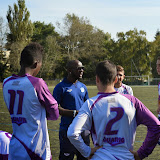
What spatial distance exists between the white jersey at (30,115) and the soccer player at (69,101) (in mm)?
1696

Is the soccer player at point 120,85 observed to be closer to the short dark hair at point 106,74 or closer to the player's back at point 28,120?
the player's back at point 28,120

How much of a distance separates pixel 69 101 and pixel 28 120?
1961 mm

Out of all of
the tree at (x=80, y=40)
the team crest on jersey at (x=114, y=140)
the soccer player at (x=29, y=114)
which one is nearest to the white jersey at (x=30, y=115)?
the soccer player at (x=29, y=114)

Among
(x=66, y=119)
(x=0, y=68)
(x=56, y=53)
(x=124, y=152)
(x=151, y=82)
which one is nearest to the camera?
(x=124, y=152)

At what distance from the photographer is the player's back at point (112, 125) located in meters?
2.62

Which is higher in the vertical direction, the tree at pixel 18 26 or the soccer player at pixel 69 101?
the tree at pixel 18 26

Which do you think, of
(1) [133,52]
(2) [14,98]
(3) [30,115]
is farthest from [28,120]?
(1) [133,52]

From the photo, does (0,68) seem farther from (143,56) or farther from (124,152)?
(124,152)

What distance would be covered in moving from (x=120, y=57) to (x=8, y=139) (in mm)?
70984

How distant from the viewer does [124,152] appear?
2.63 metres

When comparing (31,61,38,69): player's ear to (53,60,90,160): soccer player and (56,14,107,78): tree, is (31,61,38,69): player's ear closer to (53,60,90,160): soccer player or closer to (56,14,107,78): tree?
(53,60,90,160): soccer player

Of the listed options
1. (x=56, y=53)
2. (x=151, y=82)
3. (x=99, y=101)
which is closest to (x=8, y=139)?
(x=99, y=101)

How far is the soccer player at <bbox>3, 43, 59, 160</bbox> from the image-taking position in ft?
10.00

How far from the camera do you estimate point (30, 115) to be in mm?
3064
